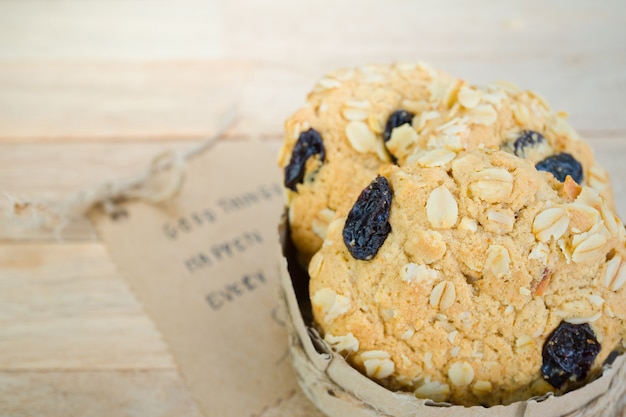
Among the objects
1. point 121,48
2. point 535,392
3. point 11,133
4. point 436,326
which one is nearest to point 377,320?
point 436,326

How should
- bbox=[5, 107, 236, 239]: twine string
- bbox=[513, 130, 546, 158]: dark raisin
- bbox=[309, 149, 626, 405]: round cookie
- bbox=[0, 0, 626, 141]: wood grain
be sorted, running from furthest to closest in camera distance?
bbox=[0, 0, 626, 141]: wood grain < bbox=[5, 107, 236, 239]: twine string < bbox=[513, 130, 546, 158]: dark raisin < bbox=[309, 149, 626, 405]: round cookie

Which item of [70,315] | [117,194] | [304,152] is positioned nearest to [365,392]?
[304,152]

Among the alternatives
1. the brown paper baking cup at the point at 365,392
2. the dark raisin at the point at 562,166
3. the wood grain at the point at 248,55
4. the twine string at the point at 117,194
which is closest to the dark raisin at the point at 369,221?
the brown paper baking cup at the point at 365,392

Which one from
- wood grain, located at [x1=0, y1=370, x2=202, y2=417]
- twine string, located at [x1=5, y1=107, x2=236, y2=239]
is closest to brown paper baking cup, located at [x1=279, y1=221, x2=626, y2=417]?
wood grain, located at [x1=0, y1=370, x2=202, y2=417]

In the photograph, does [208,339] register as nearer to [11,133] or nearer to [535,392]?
[535,392]

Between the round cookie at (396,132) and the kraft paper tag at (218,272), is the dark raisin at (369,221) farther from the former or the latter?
the kraft paper tag at (218,272)

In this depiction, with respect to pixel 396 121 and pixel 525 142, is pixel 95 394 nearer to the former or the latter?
pixel 396 121

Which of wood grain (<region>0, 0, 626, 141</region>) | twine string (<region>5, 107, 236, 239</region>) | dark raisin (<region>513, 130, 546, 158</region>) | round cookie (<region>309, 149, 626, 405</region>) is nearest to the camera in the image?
round cookie (<region>309, 149, 626, 405</region>)

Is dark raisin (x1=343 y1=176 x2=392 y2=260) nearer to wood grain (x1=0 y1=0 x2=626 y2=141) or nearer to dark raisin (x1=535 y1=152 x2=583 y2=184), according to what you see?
dark raisin (x1=535 y1=152 x2=583 y2=184)
